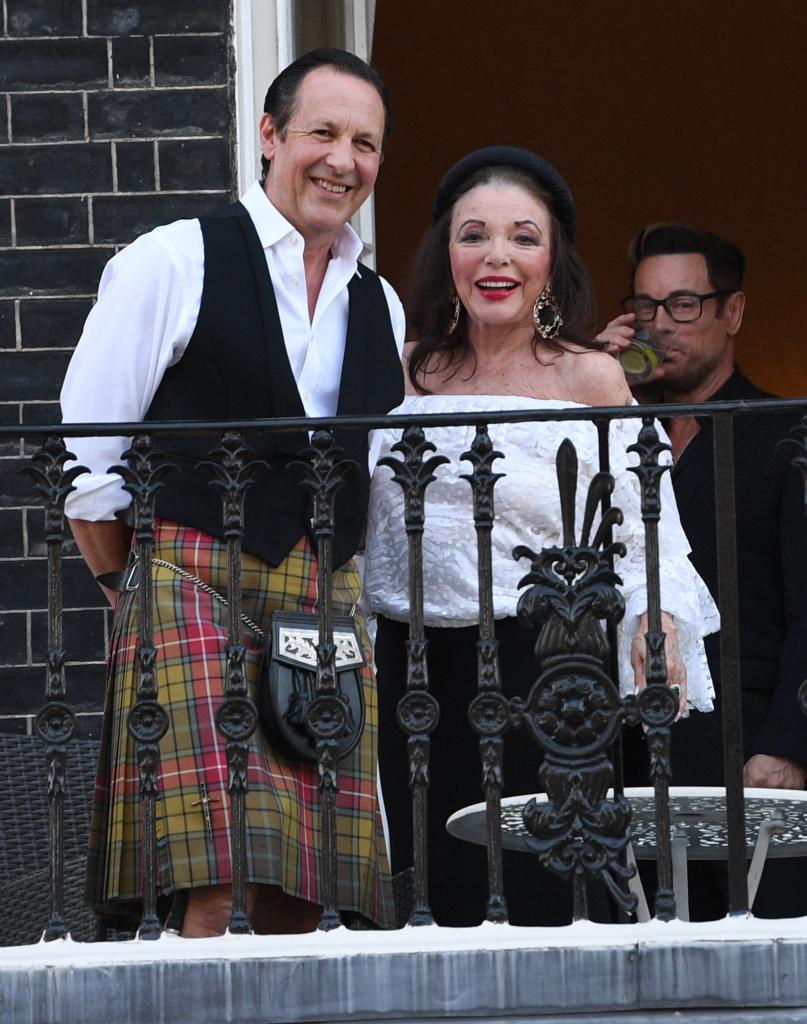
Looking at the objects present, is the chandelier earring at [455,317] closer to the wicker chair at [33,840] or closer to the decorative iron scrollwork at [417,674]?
the decorative iron scrollwork at [417,674]

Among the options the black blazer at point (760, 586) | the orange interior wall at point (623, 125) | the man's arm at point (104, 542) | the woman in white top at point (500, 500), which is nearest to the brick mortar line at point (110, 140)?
the woman in white top at point (500, 500)

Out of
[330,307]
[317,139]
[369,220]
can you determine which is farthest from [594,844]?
[369,220]

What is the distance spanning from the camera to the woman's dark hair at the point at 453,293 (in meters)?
4.23

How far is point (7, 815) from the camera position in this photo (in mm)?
4570

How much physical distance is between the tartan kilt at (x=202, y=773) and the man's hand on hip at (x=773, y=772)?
1177 millimetres

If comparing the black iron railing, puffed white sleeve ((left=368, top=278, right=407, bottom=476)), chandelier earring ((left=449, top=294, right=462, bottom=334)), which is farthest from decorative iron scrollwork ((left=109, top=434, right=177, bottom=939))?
chandelier earring ((left=449, top=294, right=462, bottom=334))

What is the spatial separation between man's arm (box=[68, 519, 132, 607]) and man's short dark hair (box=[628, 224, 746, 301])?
1.89 metres

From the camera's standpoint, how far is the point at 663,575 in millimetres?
4004

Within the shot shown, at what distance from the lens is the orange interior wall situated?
905cm

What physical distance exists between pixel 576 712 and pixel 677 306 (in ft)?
5.82

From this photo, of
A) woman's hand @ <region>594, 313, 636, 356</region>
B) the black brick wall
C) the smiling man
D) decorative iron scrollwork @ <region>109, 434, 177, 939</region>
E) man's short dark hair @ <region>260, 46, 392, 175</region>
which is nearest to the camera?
decorative iron scrollwork @ <region>109, 434, 177, 939</region>

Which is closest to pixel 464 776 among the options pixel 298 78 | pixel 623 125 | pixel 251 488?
pixel 251 488

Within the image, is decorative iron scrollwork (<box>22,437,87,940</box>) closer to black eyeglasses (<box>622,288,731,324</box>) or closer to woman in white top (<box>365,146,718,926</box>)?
woman in white top (<box>365,146,718,926</box>)

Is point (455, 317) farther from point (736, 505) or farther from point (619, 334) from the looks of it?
point (736, 505)
